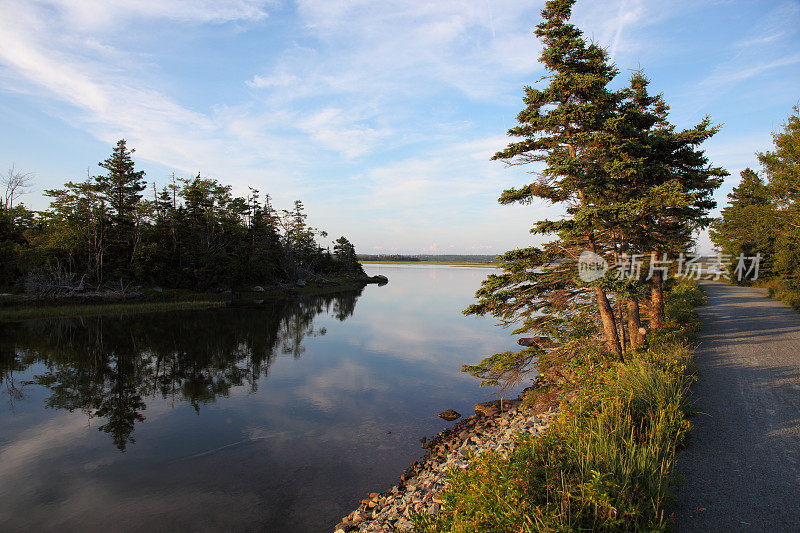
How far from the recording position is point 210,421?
40.9 ft

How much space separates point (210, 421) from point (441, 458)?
8206 mm

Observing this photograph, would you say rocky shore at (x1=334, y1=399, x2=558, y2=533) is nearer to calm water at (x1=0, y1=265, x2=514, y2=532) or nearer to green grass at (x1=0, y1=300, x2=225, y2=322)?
calm water at (x1=0, y1=265, x2=514, y2=532)

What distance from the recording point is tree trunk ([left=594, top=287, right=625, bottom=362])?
10180mm

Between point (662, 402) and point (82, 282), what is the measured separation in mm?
45492

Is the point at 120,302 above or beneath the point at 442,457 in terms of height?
above

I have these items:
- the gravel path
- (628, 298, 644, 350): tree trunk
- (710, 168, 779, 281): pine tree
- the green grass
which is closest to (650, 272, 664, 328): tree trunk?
the gravel path

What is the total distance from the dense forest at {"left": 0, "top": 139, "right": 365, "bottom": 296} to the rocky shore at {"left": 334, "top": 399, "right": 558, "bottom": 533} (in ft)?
131

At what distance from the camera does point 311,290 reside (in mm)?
62750

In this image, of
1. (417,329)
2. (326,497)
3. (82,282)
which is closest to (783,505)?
(326,497)

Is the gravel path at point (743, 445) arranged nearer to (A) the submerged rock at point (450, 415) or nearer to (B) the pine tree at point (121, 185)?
(A) the submerged rock at point (450, 415)

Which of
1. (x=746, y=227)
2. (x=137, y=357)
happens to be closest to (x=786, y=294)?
(x=746, y=227)

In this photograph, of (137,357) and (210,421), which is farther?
(137,357)

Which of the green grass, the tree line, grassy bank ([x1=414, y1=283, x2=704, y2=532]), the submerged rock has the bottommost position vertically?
the submerged rock

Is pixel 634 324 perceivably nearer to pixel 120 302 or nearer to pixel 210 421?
pixel 210 421
